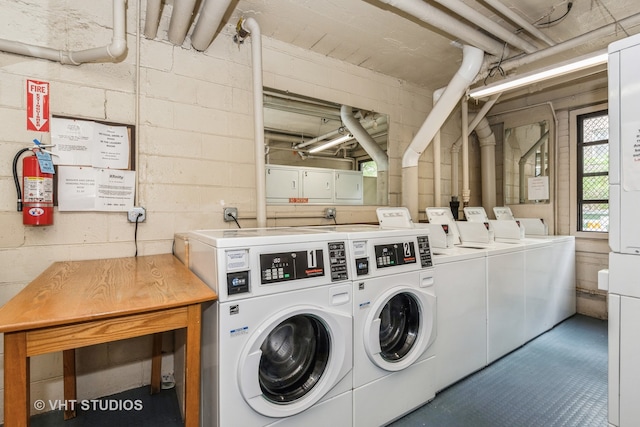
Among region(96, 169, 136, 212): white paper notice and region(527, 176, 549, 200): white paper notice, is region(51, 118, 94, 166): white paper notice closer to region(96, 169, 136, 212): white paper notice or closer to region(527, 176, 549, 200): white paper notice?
region(96, 169, 136, 212): white paper notice

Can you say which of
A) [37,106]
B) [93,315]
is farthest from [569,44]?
[37,106]

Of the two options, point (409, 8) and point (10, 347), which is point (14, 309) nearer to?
point (10, 347)

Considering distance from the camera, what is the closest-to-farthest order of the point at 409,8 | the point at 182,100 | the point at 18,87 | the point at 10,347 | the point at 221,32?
1. the point at 10,347
2. the point at 18,87
3. the point at 409,8
4. the point at 182,100
5. the point at 221,32

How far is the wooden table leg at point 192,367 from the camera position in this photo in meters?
1.28

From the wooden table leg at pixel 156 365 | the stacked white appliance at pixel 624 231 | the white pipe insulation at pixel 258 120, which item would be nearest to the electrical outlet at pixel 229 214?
the white pipe insulation at pixel 258 120

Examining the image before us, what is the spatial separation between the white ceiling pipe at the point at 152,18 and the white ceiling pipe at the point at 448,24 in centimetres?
143

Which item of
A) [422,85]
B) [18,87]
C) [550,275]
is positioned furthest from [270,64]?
[550,275]

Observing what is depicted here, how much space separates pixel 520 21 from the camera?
2.43 m

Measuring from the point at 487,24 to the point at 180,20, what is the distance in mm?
2193

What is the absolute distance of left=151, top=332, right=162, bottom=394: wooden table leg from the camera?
2186 millimetres

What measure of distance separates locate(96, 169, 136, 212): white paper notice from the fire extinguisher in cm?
27

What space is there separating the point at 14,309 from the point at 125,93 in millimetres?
1605

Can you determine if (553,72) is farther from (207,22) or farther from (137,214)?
(137,214)

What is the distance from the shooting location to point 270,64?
9.09 ft
